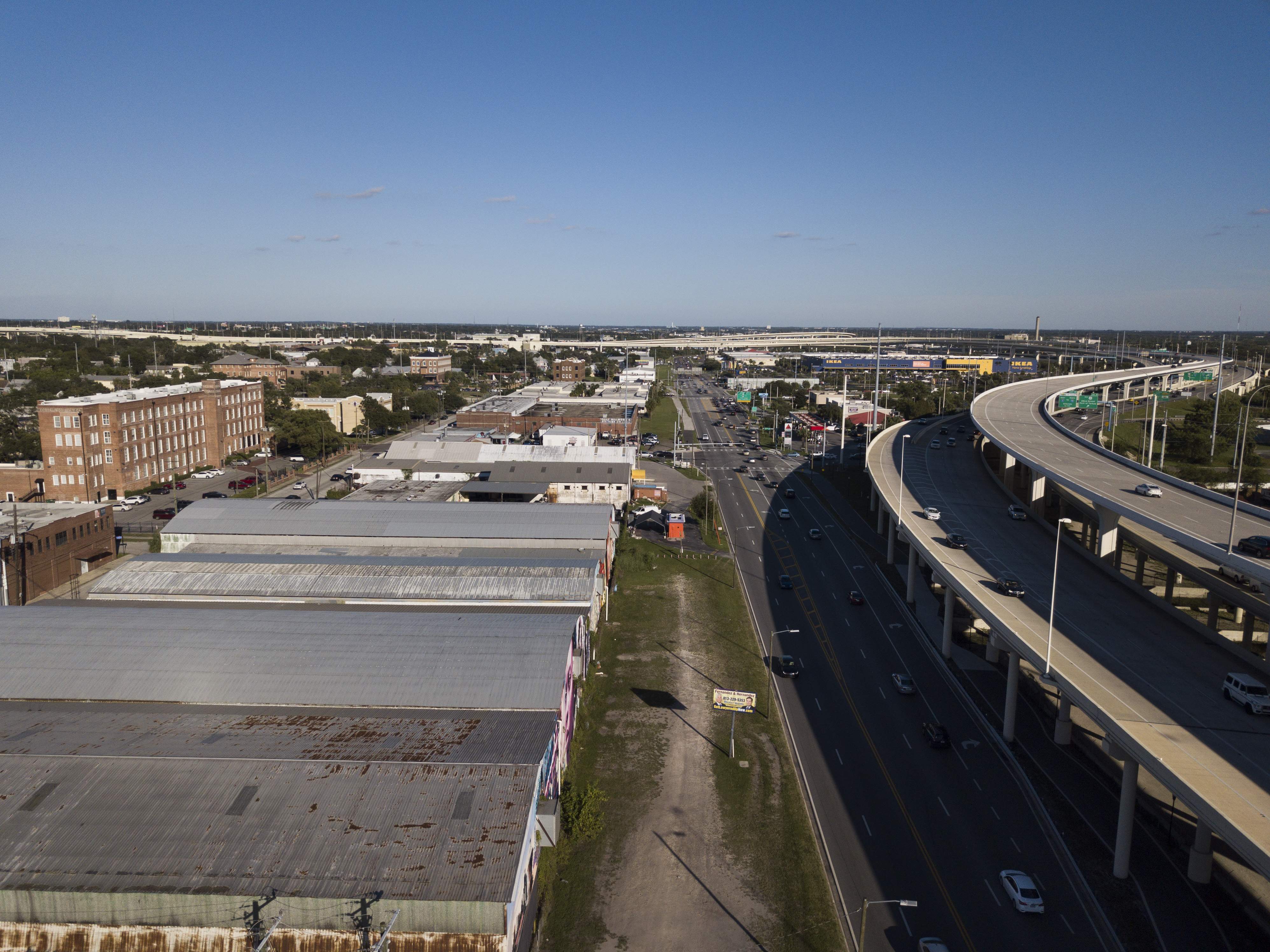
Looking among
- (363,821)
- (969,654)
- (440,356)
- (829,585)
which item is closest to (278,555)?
(363,821)

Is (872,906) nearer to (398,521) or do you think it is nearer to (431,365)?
(398,521)

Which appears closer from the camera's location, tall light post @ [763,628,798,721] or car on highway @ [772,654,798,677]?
tall light post @ [763,628,798,721]

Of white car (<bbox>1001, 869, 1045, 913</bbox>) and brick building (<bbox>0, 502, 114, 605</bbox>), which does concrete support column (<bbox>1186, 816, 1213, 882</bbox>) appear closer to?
white car (<bbox>1001, 869, 1045, 913</bbox>)

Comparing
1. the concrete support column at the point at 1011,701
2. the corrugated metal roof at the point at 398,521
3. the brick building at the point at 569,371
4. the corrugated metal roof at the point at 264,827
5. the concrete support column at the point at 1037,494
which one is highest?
the brick building at the point at 569,371

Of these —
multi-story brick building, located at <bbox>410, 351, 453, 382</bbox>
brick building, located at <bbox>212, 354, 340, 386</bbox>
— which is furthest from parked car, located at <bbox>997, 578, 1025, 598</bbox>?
multi-story brick building, located at <bbox>410, 351, 453, 382</bbox>

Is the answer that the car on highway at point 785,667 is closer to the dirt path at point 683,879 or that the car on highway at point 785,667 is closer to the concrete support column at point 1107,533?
the dirt path at point 683,879

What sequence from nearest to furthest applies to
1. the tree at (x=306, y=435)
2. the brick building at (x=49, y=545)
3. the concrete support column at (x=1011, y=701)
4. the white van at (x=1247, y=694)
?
the white van at (x=1247, y=694)
the concrete support column at (x=1011, y=701)
the brick building at (x=49, y=545)
the tree at (x=306, y=435)

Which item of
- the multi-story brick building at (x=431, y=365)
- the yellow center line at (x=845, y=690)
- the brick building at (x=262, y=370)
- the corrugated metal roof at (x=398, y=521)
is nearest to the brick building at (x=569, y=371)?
the multi-story brick building at (x=431, y=365)
